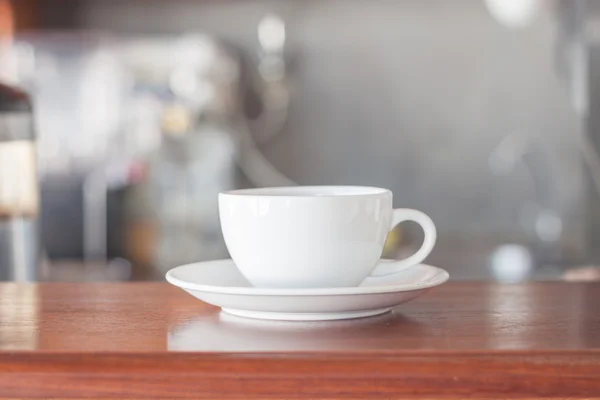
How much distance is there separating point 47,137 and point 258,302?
2.29 meters

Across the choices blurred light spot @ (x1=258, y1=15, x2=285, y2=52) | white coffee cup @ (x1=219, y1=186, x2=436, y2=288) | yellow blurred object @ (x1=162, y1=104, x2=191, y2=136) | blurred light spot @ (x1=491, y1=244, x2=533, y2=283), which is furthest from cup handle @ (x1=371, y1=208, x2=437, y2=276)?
blurred light spot @ (x1=258, y1=15, x2=285, y2=52)

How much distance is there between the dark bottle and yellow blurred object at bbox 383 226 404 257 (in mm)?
1472

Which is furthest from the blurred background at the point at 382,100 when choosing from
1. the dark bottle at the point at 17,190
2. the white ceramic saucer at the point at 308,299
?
the white ceramic saucer at the point at 308,299

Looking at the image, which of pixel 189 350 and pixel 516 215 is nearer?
pixel 189 350

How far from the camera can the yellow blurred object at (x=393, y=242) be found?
253 cm

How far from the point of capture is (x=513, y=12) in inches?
110

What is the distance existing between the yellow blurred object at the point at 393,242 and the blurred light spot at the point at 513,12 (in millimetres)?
782

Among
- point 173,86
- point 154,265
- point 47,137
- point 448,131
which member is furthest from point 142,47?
point 448,131

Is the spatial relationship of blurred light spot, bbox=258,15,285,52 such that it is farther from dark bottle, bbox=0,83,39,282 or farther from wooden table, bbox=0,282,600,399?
wooden table, bbox=0,282,600,399

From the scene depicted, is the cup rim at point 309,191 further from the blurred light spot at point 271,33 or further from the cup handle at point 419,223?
the blurred light spot at point 271,33

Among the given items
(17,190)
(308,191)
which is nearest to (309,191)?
(308,191)

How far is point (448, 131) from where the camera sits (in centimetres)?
283

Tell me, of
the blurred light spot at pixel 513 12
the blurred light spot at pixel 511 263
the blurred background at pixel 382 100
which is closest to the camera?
the blurred light spot at pixel 511 263

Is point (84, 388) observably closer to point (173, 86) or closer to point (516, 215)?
point (173, 86)
